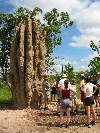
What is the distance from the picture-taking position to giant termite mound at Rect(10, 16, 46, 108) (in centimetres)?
2091

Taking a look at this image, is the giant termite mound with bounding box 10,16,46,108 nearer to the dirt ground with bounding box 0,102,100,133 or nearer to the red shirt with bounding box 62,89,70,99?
the dirt ground with bounding box 0,102,100,133

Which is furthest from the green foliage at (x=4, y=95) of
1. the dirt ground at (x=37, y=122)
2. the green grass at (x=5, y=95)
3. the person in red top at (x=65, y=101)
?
the person in red top at (x=65, y=101)

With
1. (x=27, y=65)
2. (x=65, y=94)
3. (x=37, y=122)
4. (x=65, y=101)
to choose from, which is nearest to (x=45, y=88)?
(x=27, y=65)

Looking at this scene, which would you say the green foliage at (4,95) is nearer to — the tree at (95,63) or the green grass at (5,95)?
the green grass at (5,95)

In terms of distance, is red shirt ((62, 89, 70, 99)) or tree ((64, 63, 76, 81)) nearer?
red shirt ((62, 89, 70, 99))

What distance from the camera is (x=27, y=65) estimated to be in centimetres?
2092

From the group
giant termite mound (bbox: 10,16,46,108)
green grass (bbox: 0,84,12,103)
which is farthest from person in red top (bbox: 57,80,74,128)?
green grass (bbox: 0,84,12,103)

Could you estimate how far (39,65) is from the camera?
22.0 meters

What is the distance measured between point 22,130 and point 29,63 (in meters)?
7.28

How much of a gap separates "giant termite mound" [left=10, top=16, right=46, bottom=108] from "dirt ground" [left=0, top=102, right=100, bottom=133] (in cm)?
149

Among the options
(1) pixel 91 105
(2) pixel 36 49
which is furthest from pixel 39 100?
(1) pixel 91 105

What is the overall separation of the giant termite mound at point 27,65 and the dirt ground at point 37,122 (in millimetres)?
1485

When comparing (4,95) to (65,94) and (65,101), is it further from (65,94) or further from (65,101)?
(65,101)

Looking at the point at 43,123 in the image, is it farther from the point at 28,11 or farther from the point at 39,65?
the point at 28,11
